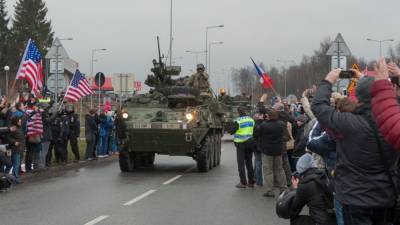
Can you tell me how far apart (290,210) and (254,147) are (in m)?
7.75

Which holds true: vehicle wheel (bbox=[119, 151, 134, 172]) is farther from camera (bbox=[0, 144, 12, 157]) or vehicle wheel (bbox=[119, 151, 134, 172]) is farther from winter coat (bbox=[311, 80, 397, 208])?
winter coat (bbox=[311, 80, 397, 208])

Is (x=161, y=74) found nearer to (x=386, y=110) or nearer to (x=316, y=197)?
(x=316, y=197)

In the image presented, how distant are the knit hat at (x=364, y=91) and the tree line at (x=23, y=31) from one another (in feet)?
262

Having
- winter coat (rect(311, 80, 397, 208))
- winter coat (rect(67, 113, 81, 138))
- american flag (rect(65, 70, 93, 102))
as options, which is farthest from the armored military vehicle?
winter coat (rect(311, 80, 397, 208))

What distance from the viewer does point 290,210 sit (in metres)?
6.07

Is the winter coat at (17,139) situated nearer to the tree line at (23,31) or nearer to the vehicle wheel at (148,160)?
the vehicle wheel at (148,160)

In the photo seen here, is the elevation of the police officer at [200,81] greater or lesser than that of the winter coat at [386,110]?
greater

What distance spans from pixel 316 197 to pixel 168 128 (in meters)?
11.2

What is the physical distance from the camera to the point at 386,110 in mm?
4215

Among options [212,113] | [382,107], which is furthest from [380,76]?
[212,113]

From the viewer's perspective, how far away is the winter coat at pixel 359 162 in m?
4.59

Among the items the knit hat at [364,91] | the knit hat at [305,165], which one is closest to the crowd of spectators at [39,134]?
the knit hat at [305,165]

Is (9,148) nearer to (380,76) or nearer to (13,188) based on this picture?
(13,188)

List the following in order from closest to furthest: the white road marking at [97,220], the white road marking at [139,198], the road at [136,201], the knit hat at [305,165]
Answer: the knit hat at [305,165]
the white road marking at [97,220]
the road at [136,201]
the white road marking at [139,198]
